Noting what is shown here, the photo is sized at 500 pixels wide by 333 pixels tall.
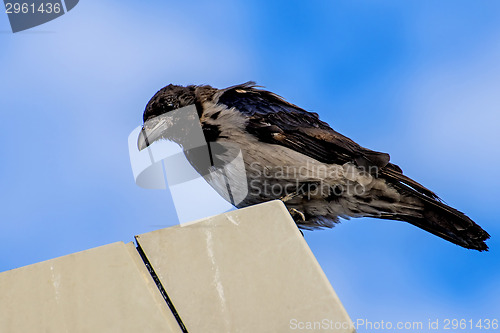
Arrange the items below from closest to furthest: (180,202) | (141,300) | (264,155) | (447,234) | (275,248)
Result: (141,300)
(275,248)
(180,202)
(264,155)
(447,234)

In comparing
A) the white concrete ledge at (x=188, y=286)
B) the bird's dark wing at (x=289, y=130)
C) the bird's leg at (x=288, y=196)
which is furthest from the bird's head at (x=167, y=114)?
the white concrete ledge at (x=188, y=286)

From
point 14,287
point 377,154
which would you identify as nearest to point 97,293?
point 14,287

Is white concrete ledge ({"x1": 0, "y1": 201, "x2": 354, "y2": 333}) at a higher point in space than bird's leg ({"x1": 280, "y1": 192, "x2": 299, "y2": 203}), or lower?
higher

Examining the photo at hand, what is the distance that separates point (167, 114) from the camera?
524 cm

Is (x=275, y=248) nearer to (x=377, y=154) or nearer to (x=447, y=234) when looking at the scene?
(x=377, y=154)

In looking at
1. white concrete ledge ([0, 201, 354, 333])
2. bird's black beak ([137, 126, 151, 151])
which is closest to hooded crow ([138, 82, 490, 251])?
bird's black beak ([137, 126, 151, 151])

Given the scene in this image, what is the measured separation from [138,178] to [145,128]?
1.26 metres

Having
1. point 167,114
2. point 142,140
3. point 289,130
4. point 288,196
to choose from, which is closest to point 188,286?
point 288,196

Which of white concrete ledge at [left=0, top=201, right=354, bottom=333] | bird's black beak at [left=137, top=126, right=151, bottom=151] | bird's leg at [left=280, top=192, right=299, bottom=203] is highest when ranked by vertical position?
bird's black beak at [left=137, top=126, right=151, bottom=151]

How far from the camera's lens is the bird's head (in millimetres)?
5070

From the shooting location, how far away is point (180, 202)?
3.70m

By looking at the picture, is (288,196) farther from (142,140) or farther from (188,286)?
Answer: (188,286)

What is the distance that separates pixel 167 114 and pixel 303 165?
1.41 meters

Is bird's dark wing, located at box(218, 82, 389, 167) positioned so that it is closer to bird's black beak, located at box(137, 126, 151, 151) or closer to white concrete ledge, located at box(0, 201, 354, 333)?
bird's black beak, located at box(137, 126, 151, 151)
